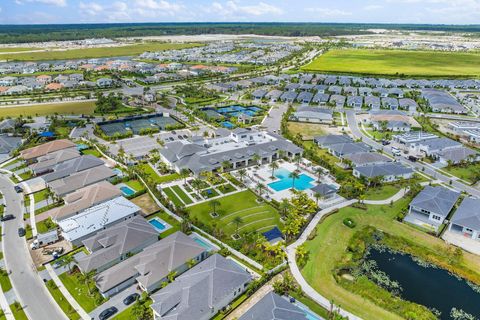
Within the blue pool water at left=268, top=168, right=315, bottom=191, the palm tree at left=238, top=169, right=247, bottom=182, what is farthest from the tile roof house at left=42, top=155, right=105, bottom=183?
the blue pool water at left=268, top=168, right=315, bottom=191

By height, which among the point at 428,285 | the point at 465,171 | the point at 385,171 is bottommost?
the point at 428,285

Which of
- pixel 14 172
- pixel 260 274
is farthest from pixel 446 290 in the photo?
pixel 14 172

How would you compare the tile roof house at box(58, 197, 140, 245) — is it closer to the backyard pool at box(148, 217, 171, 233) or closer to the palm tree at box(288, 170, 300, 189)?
the backyard pool at box(148, 217, 171, 233)

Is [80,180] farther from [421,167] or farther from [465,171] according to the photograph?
[465,171]

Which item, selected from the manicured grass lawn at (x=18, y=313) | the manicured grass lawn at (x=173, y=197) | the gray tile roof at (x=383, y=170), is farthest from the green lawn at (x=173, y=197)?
the gray tile roof at (x=383, y=170)

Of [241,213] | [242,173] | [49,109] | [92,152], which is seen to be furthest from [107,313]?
[49,109]

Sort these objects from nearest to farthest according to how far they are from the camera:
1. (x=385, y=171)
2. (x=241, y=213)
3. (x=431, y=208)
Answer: (x=431, y=208) < (x=241, y=213) < (x=385, y=171)

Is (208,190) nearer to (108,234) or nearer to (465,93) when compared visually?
(108,234)
